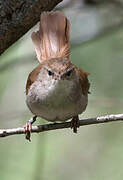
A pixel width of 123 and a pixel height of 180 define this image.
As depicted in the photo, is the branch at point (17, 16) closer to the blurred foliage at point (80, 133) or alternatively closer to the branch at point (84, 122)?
the branch at point (84, 122)

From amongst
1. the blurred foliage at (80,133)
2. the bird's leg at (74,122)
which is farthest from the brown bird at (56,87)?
the blurred foliage at (80,133)

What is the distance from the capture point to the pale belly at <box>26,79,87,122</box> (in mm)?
3393

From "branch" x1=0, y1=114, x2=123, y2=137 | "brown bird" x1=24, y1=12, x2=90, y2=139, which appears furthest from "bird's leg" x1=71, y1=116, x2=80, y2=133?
"branch" x1=0, y1=114, x2=123, y2=137

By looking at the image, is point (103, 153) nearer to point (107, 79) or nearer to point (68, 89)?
point (107, 79)

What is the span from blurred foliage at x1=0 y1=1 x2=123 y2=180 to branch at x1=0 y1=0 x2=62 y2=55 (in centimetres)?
159

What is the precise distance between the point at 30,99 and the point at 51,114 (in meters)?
0.22

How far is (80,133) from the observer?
591 cm

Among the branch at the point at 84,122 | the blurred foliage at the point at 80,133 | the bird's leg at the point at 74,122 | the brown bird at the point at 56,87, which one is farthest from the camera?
the blurred foliage at the point at 80,133

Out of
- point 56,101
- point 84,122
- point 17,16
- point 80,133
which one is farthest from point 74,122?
point 80,133

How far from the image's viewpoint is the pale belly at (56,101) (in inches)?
134

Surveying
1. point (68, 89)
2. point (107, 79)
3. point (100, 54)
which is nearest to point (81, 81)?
point (68, 89)

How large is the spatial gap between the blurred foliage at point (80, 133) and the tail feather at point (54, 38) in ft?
2.43

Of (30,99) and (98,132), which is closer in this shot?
(30,99)

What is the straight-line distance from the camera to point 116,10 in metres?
5.28
